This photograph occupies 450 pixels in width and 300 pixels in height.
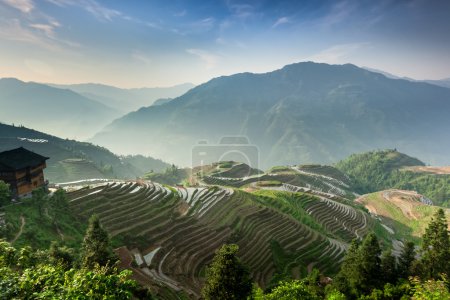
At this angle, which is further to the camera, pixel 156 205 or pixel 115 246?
pixel 156 205

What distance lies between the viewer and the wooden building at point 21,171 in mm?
38531

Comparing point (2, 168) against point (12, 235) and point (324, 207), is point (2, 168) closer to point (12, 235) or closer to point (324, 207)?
point (12, 235)

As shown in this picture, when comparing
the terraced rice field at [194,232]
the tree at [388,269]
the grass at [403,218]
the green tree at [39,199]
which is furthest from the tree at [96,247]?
the grass at [403,218]

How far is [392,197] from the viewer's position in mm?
125688

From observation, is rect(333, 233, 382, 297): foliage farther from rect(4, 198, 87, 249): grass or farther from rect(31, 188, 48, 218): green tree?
rect(31, 188, 48, 218): green tree

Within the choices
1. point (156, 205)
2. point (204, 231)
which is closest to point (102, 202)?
point (156, 205)

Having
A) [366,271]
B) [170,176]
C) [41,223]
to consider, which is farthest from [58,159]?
[366,271]

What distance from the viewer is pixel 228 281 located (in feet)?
65.7

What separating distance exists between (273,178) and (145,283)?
4306 inches

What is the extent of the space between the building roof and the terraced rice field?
789 cm

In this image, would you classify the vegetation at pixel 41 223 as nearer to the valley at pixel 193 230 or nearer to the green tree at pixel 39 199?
the green tree at pixel 39 199

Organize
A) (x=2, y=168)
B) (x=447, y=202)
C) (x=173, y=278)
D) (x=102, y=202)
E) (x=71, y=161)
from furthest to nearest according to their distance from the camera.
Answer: (x=71, y=161) → (x=447, y=202) → (x=102, y=202) → (x=2, y=168) → (x=173, y=278)

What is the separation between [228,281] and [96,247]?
11530mm

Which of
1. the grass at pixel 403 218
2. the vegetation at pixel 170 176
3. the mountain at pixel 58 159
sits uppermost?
the mountain at pixel 58 159
